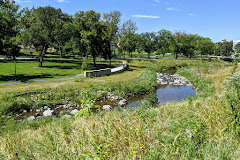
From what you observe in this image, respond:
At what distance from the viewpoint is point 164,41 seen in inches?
2653

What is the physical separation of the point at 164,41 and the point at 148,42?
29.2 ft

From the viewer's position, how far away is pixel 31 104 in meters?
13.1

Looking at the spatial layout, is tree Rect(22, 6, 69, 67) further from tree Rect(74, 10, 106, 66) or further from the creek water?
the creek water

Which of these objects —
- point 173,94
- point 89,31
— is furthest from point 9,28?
point 173,94

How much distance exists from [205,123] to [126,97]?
11.9 m

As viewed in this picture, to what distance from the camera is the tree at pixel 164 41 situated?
219 feet

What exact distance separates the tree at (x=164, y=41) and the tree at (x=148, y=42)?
1.80 m

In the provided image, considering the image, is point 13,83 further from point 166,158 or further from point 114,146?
point 166,158

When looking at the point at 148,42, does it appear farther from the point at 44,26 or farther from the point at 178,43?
the point at 44,26

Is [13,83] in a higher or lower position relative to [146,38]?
lower

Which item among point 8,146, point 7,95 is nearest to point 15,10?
point 7,95

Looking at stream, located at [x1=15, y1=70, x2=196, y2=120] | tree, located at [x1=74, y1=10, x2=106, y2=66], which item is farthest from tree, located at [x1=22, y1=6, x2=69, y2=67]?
stream, located at [x1=15, y1=70, x2=196, y2=120]

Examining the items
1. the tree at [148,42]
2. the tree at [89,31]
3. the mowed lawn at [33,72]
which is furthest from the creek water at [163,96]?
the tree at [148,42]

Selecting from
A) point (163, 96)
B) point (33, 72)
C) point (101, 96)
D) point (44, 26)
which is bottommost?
point (163, 96)
